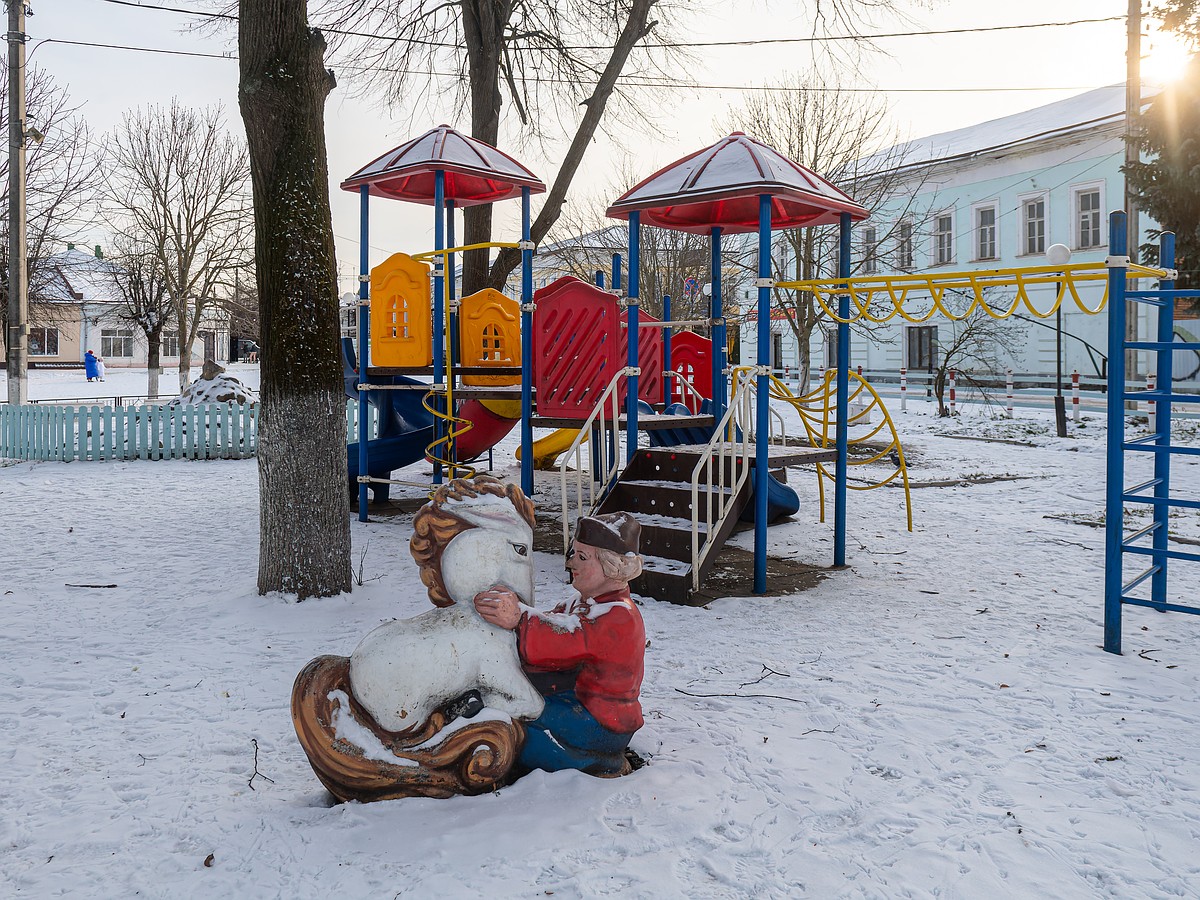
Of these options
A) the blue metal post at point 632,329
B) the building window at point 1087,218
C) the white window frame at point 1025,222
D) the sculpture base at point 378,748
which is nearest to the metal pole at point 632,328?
the blue metal post at point 632,329

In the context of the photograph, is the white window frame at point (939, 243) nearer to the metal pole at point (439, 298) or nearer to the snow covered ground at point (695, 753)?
the metal pole at point (439, 298)

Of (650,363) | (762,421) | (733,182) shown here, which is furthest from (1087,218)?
(762,421)

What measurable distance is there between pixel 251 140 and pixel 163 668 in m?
3.17

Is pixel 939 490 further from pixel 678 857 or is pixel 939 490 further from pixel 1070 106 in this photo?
pixel 1070 106

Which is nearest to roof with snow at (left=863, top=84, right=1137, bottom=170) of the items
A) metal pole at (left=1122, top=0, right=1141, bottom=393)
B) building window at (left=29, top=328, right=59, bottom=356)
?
metal pole at (left=1122, top=0, right=1141, bottom=393)

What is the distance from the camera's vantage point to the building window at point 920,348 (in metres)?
29.9

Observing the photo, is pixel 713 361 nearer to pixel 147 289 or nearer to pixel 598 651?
pixel 598 651

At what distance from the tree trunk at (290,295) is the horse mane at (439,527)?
8.79 ft

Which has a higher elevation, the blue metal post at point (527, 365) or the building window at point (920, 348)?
the building window at point (920, 348)

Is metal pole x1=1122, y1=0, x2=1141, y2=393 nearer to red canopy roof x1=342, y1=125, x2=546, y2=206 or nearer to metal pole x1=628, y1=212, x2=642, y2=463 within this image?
red canopy roof x1=342, y1=125, x2=546, y2=206

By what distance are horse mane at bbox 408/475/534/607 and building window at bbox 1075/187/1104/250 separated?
1096 inches

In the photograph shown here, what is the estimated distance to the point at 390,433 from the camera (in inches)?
400

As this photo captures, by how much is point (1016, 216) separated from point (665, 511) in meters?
26.1

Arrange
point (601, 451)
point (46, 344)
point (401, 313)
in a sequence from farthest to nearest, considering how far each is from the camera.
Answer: point (46, 344)
point (401, 313)
point (601, 451)
